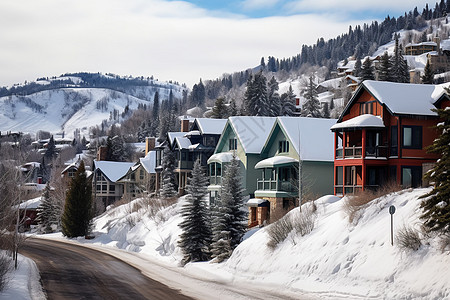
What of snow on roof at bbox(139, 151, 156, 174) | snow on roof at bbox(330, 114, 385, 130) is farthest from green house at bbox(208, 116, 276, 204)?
snow on roof at bbox(139, 151, 156, 174)

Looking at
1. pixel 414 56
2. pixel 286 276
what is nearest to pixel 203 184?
pixel 286 276

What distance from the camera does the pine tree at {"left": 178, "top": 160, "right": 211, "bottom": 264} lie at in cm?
4044

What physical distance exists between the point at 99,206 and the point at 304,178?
4908 cm

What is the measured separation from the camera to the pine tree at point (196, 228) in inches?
1592

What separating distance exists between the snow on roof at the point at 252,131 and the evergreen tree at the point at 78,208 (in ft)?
69.7

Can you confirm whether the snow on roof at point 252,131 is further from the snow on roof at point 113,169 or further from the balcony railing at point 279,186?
the snow on roof at point 113,169

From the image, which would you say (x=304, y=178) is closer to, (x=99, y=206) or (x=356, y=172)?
(x=356, y=172)

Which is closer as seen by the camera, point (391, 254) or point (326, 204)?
→ point (391, 254)

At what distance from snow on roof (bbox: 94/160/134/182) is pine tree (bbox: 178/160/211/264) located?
5610 centimetres

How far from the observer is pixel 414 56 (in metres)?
191

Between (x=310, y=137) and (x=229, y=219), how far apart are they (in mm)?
13424

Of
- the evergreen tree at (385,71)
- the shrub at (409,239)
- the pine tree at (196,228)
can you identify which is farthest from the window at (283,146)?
the evergreen tree at (385,71)

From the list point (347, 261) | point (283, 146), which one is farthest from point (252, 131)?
point (347, 261)

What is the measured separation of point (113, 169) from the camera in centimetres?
9650
